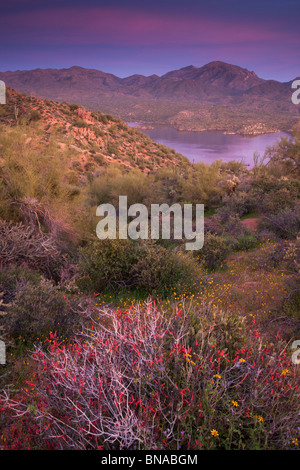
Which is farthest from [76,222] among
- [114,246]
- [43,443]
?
[43,443]

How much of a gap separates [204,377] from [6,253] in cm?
467

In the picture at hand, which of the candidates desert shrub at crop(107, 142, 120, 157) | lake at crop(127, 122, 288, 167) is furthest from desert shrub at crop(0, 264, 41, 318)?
lake at crop(127, 122, 288, 167)

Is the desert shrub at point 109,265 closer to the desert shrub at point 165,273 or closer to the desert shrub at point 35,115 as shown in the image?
the desert shrub at point 165,273

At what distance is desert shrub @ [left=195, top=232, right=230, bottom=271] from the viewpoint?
7.41 meters

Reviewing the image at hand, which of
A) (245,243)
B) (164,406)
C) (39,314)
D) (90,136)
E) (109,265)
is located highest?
(90,136)

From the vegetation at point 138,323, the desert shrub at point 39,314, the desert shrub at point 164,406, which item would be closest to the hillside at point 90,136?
the vegetation at point 138,323

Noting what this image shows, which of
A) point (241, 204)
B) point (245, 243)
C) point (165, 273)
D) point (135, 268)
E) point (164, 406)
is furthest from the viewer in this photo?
point (241, 204)

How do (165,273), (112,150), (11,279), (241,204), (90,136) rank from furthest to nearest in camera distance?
(90,136) < (112,150) < (241,204) < (165,273) < (11,279)

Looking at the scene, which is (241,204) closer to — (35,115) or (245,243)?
(245,243)

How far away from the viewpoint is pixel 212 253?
7449mm

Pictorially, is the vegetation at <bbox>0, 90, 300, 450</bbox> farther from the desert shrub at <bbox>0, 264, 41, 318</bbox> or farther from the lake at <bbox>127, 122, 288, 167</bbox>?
the lake at <bbox>127, 122, 288, 167</bbox>

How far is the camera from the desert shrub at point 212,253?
292 inches

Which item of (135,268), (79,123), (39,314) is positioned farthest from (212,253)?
(79,123)
